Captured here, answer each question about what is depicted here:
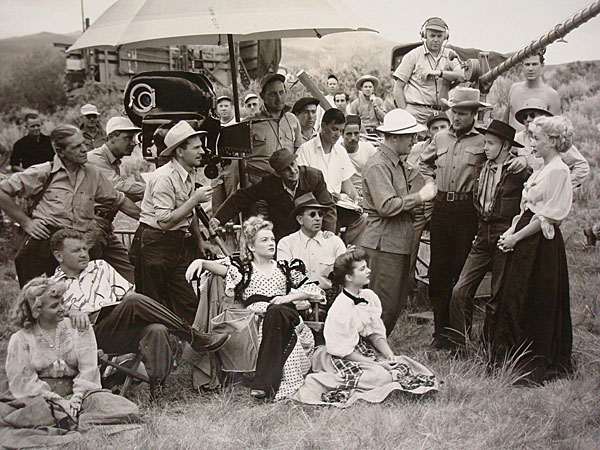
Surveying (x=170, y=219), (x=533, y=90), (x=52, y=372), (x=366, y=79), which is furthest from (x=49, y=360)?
(x=366, y=79)

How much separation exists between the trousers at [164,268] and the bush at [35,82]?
125cm

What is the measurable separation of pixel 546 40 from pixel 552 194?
4.70 ft

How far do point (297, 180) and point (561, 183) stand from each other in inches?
78.1

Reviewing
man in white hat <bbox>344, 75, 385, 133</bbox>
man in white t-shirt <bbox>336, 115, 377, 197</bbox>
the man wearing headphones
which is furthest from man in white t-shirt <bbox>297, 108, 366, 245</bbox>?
man in white hat <bbox>344, 75, 385, 133</bbox>

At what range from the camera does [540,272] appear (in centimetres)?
460

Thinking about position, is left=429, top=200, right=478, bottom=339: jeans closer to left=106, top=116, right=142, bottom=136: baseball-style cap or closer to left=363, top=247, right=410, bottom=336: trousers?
left=363, top=247, right=410, bottom=336: trousers

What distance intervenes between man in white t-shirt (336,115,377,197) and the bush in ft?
8.55

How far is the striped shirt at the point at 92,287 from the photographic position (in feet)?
13.7

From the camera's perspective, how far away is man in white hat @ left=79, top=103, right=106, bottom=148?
6.11 metres

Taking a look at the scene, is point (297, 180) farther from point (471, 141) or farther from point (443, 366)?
point (443, 366)

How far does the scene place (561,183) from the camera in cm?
442

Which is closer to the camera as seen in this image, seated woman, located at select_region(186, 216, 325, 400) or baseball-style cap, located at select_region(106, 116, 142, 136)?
seated woman, located at select_region(186, 216, 325, 400)

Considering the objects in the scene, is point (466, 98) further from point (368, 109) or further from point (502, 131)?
point (368, 109)

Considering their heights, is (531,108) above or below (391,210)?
above
